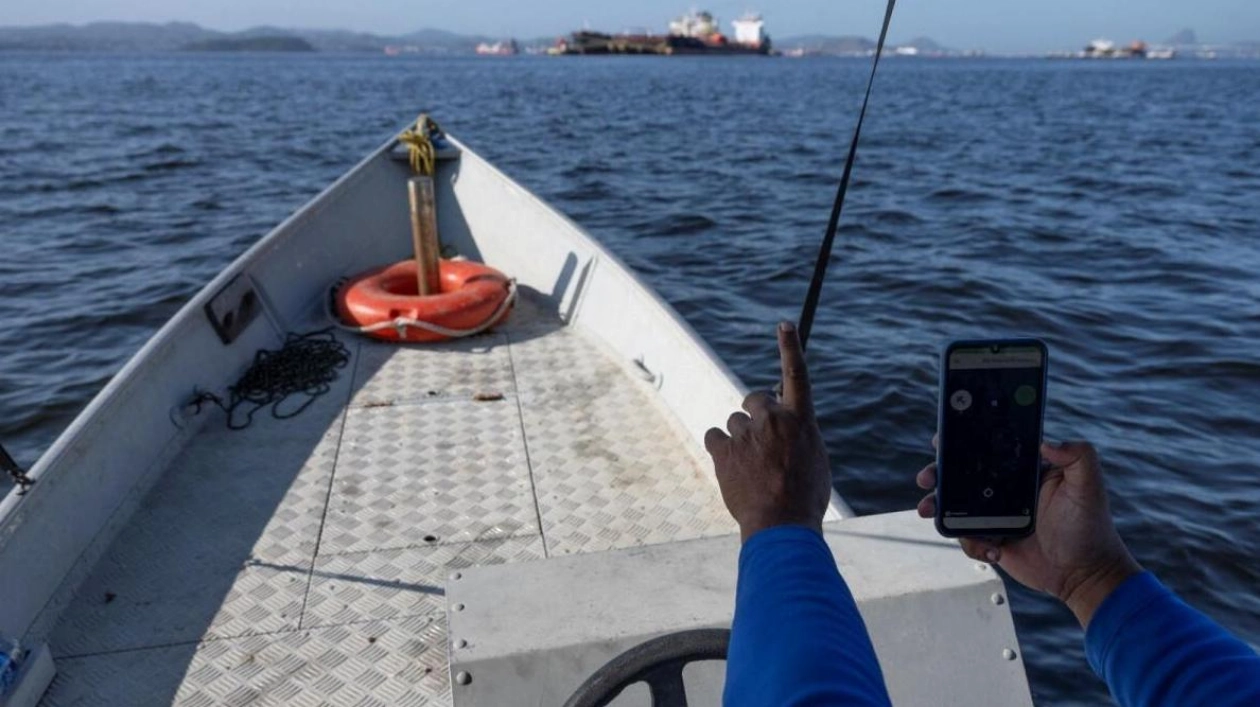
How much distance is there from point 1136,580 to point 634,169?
16690 millimetres

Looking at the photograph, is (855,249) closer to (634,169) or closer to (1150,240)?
(1150,240)

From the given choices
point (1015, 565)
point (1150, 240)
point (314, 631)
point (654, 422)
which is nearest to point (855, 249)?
point (1150, 240)

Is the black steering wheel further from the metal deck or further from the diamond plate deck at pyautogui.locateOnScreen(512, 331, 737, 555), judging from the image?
the diamond plate deck at pyautogui.locateOnScreen(512, 331, 737, 555)

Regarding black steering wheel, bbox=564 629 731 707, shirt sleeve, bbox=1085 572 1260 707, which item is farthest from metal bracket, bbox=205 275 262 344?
shirt sleeve, bbox=1085 572 1260 707

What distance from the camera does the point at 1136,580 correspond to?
1281mm

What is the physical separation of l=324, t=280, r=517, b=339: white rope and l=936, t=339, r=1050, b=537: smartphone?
15.0 ft

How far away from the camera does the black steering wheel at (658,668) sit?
1.77 meters

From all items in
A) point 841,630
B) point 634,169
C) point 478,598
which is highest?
point 841,630

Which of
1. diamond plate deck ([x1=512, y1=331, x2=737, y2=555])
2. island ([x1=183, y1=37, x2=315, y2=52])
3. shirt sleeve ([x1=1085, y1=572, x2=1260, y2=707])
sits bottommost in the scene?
island ([x1=183, y1=37, x2=315, y2=52])

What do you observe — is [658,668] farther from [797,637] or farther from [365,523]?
[365,523]

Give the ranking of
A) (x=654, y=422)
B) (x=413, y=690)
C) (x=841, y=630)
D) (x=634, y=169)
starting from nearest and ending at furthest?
(x=841, y=630), (x=413, y=690), (x=654, y=422), (x=634, y=169)

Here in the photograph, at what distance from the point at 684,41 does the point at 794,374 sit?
11013 cm

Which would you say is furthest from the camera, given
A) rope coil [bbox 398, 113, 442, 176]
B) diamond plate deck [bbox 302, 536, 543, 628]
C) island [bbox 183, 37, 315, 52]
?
island [bbox 183, 37, 315, 52]

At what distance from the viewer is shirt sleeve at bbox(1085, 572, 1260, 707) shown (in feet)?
3.47
